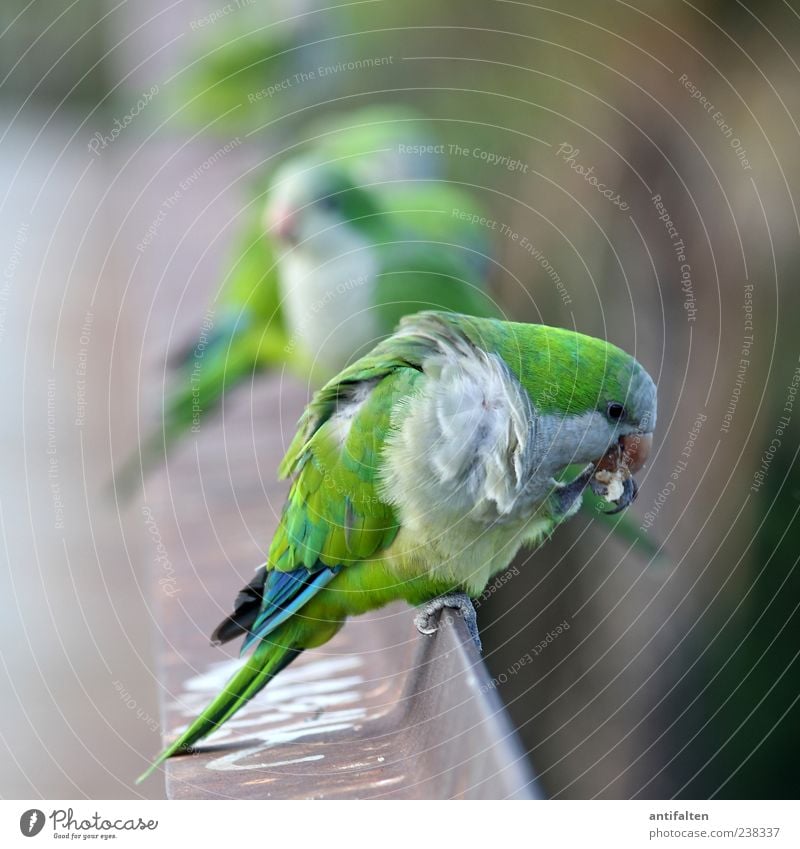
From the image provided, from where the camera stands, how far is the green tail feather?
585 millimetres

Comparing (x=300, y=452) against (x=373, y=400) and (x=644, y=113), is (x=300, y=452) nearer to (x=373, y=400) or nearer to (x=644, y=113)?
(x=373, y=400)

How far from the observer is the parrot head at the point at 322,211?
3.15 feet

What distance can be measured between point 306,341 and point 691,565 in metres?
0.51

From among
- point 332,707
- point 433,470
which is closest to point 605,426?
point 433,470

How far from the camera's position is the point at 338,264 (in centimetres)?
95

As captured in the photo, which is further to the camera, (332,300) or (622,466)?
(332,300)

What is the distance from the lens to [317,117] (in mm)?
1171

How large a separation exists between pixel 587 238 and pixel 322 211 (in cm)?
30

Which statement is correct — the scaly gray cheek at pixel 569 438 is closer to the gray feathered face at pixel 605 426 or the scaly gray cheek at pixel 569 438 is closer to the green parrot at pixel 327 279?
the gray feathered face at pixel 605 426

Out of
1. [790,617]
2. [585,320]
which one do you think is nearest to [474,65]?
[585,320]

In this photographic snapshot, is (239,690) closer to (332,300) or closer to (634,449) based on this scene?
(634,449)

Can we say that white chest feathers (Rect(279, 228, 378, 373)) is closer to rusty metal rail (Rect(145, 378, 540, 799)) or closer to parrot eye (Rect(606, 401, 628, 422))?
rusty metal rail (Rect(145, 378, 540, 799))

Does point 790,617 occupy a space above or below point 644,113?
below

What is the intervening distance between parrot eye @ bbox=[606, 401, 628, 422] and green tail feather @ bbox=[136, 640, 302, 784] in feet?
0.92
